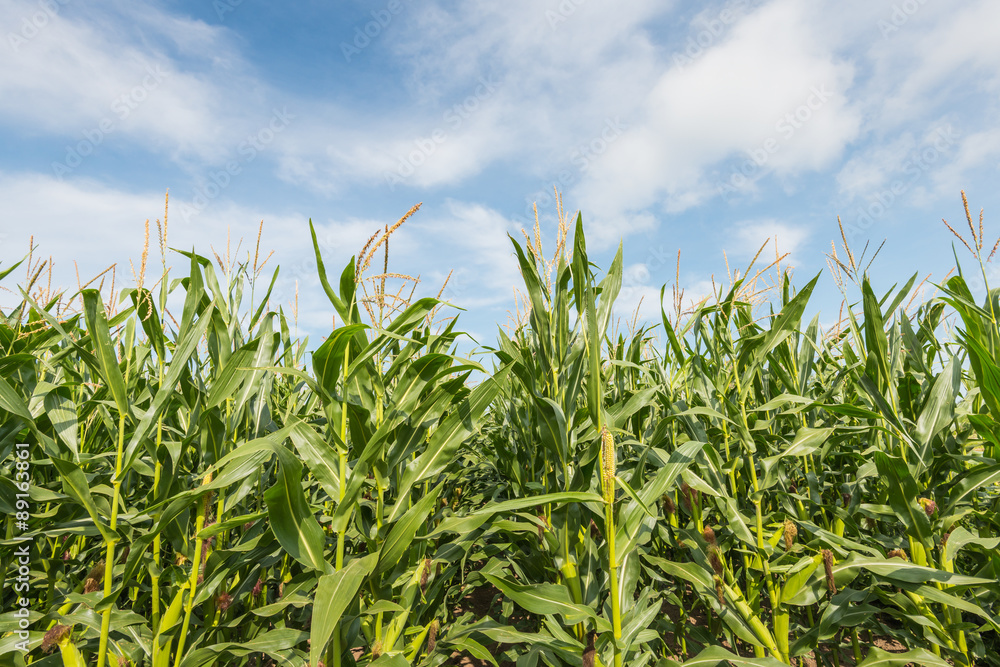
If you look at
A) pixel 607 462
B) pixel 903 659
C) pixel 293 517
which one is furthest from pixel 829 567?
pixel 293 517

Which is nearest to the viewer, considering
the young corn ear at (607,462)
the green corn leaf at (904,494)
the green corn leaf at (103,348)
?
the young corn ear at (607,462)

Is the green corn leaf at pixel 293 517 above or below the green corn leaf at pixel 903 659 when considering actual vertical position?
above

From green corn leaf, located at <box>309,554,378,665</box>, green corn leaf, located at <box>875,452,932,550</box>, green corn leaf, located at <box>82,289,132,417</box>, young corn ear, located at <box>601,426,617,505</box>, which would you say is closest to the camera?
green corn leaf, located at <box>309,554,378,665</box>

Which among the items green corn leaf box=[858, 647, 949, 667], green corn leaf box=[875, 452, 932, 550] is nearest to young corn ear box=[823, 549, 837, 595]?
green corn leaf box=[858, 647, 949, 667]

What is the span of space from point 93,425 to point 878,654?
12.0ft

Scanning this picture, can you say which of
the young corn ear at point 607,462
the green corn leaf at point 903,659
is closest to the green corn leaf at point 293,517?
the young corn ear at point 607,462

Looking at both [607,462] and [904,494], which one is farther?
[904,494]

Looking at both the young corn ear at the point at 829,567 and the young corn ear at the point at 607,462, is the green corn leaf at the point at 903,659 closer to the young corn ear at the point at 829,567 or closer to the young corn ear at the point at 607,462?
the young corn ear at the point at 829,567

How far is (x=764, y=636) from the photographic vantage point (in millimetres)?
1770

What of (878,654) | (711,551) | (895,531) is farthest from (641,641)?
(895,531)

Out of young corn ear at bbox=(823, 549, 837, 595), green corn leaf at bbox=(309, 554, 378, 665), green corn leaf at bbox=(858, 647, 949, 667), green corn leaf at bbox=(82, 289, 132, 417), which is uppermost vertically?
green corn leaf at bbox=(82, 289, 132, 417)

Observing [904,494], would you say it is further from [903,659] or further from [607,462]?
[607,462]

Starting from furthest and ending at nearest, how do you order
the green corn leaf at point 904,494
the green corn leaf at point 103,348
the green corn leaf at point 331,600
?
the green corn leaf at point 904,494 < the green corn leaf at point 103,348 < the green corn leaf at point 331,600

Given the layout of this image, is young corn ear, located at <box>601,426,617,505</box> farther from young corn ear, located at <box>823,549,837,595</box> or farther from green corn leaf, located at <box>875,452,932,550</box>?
green corn leaf, located at <box>875,452,932,550</box>
